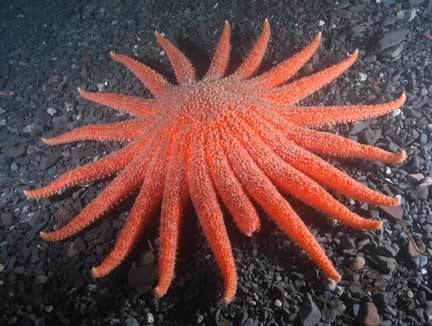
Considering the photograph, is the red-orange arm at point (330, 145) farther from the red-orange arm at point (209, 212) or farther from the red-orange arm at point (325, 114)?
the red-orange arm at point (209, 212)

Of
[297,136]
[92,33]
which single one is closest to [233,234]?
[297,136]

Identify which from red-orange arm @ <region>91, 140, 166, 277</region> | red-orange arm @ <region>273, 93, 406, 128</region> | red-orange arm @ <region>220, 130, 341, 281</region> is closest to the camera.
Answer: red-orange arm @ <region>220, 130, 341, 281</region>

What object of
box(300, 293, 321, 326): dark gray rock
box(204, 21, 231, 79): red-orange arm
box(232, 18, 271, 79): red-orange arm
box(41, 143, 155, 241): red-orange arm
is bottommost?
box(300, 293, 321, 326): dark gray rock

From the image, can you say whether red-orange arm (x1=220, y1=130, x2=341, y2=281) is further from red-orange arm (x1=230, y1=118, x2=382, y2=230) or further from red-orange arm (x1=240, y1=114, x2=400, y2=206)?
red-orange arm (x1=240, y1=114, x2=400, y2=206)

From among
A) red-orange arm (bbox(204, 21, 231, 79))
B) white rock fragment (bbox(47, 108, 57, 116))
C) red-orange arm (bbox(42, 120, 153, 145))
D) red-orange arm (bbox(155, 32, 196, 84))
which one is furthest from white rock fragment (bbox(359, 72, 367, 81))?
white rock fragment (bbox(47, 108, 57, 116))

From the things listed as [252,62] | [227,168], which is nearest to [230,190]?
[227,168]

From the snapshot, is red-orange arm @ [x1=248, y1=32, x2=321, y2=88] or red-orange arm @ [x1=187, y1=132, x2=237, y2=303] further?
red-orange arm @ [x1=248, y1=32, x2=321, y2=88]
